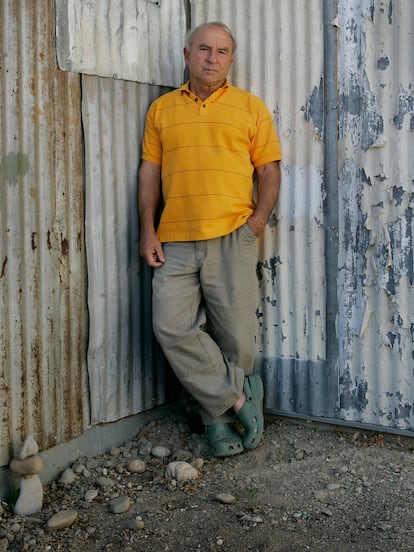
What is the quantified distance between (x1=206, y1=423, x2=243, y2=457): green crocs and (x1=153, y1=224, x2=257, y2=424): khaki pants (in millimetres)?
48

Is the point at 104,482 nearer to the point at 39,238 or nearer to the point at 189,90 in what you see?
the point at 39,238

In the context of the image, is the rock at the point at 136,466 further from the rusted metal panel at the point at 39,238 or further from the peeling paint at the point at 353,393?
the peeling paint at the point at 353,393

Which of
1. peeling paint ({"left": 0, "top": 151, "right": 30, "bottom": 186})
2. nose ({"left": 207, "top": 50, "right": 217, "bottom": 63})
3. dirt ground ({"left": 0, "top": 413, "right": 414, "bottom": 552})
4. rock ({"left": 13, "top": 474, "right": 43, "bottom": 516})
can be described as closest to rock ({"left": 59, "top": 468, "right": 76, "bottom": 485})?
dirt ground ({"left": 0, "top": 413, "right": 414, "bottom": 552})

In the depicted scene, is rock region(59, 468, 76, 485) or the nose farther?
the nose

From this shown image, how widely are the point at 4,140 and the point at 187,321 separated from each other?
131cm

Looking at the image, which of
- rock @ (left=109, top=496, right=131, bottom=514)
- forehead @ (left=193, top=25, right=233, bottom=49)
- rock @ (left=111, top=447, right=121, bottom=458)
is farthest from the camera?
rock @ (left=111, top=447, right=121, bottom=458)

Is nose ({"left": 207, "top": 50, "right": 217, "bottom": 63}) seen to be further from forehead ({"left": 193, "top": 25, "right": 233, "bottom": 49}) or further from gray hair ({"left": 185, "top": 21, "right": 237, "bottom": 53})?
gray hair ({"left": 185, "top": 21, "right": 237, "bottom": 53})

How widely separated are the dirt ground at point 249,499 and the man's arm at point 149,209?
3.40 ft

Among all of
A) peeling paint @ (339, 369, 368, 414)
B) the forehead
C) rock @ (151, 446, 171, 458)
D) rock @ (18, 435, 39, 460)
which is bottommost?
rock @ (151, 446, 171, 458)

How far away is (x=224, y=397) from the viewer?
155 inches

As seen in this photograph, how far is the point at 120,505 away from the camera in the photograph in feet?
11.2

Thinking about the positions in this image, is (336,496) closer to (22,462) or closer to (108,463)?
(108,463)

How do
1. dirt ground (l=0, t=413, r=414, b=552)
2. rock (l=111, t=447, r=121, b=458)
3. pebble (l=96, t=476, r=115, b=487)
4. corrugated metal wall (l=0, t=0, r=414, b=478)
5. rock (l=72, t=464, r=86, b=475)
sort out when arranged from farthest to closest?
rock (l=111, t=447, r=121, b=458)
rock (l=72, t=464, r=86, b=475)
pebble (l=96, t=476, r=115, b=487)
corrugated metal wall (l=0, t=0, r=414, b=478)
dirt ground (l=0, t=413, r=414, b=552)

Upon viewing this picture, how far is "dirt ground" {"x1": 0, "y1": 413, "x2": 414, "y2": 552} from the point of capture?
3131 mm
